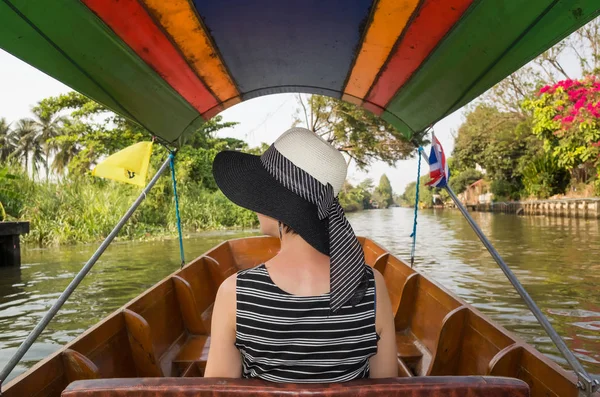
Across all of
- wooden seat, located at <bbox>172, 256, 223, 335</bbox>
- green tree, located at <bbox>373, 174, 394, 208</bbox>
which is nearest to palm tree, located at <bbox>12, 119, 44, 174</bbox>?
wooden seat, located at <bbox>172, 256, 223, 335</bbox>

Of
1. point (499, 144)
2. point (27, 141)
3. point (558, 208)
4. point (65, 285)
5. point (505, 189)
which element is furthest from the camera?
point (27, 141)

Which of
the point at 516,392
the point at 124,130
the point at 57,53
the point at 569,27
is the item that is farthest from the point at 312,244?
the point at 124,130

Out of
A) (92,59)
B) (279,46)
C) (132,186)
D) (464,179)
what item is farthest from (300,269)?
(464,179)

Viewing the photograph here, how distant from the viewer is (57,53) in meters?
2.26

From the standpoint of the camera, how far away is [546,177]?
26250 millimetres

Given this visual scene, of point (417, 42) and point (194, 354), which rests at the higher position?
point (417, 42)

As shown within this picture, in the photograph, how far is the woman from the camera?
1.29 meters

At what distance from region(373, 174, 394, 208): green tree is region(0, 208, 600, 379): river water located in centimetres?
8188

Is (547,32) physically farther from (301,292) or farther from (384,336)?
(301,292)

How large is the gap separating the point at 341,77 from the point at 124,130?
2024cm

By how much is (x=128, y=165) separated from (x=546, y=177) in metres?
26.5

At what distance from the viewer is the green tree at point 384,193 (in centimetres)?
9688

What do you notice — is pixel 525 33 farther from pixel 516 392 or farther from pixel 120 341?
pixel 120 341

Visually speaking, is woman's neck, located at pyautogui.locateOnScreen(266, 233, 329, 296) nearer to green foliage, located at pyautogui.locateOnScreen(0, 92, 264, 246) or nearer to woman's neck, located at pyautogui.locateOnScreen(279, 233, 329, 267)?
woman's neck, located at pyautogui.locateOnScreen(279, 233, 329, 267)
